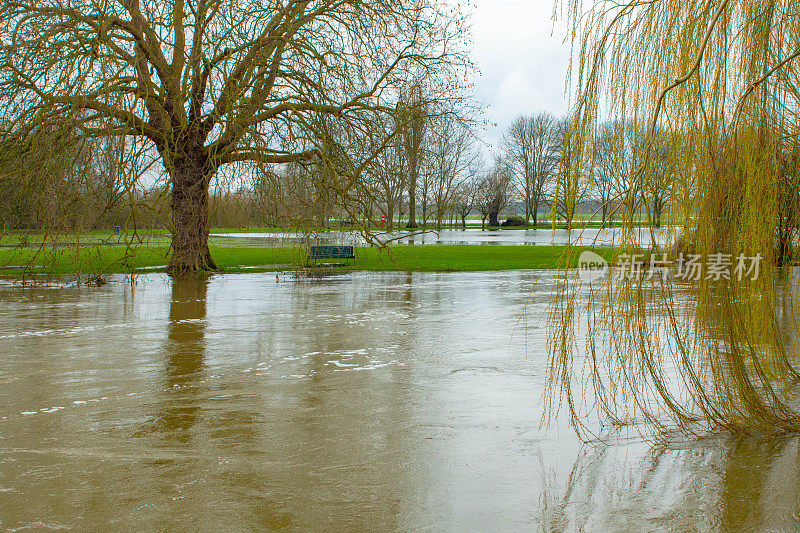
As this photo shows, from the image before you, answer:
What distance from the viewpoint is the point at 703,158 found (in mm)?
4672

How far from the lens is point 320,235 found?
70.6ft

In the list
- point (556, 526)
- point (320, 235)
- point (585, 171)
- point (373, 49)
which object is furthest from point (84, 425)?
point (320, 235)

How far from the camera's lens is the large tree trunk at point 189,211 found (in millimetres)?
18062

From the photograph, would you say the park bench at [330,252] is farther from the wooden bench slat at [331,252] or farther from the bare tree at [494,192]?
the bare tree at [494,192]

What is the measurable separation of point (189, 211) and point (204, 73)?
12.7 ft

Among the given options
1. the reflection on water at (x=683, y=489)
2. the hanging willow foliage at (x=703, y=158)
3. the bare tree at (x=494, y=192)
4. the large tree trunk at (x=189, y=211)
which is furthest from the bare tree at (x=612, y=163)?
the bare tree at (x=494, y=192)

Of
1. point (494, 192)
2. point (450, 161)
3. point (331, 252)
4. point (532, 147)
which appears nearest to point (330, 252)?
point (331, 252)

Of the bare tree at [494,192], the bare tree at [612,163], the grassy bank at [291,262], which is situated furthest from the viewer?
the bare tree at [494,192]

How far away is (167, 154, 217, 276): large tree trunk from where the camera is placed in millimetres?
18062

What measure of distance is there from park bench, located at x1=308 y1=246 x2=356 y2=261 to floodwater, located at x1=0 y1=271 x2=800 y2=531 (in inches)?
485

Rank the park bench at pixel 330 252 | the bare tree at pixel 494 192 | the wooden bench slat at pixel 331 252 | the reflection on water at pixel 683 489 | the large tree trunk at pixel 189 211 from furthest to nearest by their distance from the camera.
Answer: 1. the bare tree at pixel 494 192
2. the wooden bench slat at pixel 331 252
3. the park bench at pixel 330 252
4. the large tree trunk at pixel 189 211
5. the reflection on water at pixel 683 489

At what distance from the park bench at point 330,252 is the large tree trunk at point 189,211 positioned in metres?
4.04

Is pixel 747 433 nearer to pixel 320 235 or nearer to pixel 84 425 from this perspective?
pixel 84 425

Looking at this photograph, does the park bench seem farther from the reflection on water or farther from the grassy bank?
the reflection on water
